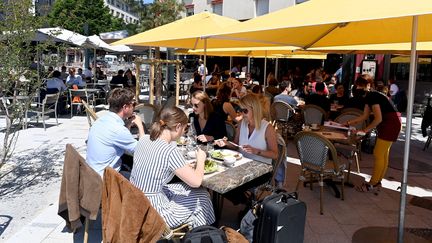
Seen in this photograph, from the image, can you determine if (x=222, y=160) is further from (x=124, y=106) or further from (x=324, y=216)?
(x=324, y=216)

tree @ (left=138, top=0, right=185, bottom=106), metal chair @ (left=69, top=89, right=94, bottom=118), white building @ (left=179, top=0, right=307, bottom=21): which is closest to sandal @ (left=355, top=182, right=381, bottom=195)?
metal chair @ (left=69, top=89, right=94, bottom=118)

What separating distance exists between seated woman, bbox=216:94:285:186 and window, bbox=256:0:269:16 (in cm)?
1723

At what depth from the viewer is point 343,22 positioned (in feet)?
8.23

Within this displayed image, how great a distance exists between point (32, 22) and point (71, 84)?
25.9 feet

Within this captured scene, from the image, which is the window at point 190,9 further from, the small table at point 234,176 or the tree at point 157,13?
the small table at point 234,176

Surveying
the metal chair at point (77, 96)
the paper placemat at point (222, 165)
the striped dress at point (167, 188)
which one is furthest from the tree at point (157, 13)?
the striped dress at point (167, 188)

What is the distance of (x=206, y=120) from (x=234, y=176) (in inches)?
69.8

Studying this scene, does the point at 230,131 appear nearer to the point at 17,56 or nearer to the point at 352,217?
the point at 352,217

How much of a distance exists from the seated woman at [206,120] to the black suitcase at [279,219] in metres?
1.81

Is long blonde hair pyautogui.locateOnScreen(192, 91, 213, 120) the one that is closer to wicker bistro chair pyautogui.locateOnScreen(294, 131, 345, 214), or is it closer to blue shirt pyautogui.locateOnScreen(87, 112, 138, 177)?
wicker bistro chair pyautogui.locateOnScreen(294, 131, 345, 214)

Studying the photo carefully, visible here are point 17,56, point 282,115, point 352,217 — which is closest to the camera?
point 17,56

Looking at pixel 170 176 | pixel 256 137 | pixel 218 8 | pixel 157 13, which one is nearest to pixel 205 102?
pixel 256 137

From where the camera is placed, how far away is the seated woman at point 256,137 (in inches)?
152

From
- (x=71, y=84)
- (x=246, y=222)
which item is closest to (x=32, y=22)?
(x=246, y=222)
